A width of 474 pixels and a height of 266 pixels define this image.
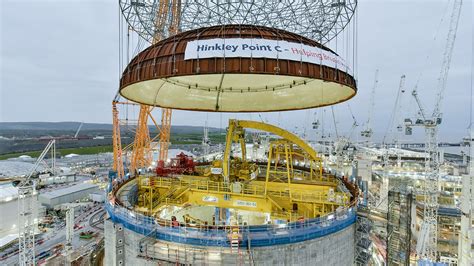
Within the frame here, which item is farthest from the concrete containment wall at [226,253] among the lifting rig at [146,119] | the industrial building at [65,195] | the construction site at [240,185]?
the industrial building at [65,195]

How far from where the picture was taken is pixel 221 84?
62.0 ft

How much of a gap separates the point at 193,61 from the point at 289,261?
10551mm

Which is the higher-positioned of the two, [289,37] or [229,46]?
[289,37]

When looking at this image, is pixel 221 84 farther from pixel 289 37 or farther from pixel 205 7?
pixel 205 7


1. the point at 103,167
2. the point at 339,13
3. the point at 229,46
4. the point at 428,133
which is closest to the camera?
the point at 229,46

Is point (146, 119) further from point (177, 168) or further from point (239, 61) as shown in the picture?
point (239, 61)

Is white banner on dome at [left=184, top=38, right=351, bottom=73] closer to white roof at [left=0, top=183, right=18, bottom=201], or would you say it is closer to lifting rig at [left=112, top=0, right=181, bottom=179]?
lifting rig at [left=112, top=0, right=181, bottom=179]

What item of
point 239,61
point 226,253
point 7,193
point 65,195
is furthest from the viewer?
point 65,195

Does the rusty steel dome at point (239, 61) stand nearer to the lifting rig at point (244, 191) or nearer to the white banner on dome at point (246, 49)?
the white banner on dome at point (246, 49)

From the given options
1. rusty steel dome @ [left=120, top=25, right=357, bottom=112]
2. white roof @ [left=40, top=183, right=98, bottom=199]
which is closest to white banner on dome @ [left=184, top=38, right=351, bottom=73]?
rusty steel dome @ [left=120, top=25, right=357, bottom=112]

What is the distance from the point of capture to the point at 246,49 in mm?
11242

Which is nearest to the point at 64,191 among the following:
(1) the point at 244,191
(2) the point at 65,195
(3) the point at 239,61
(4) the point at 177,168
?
(2) the point at 65,195

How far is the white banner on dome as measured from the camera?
1120 centimetres

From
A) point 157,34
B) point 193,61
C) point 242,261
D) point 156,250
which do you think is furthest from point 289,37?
point 157,34
